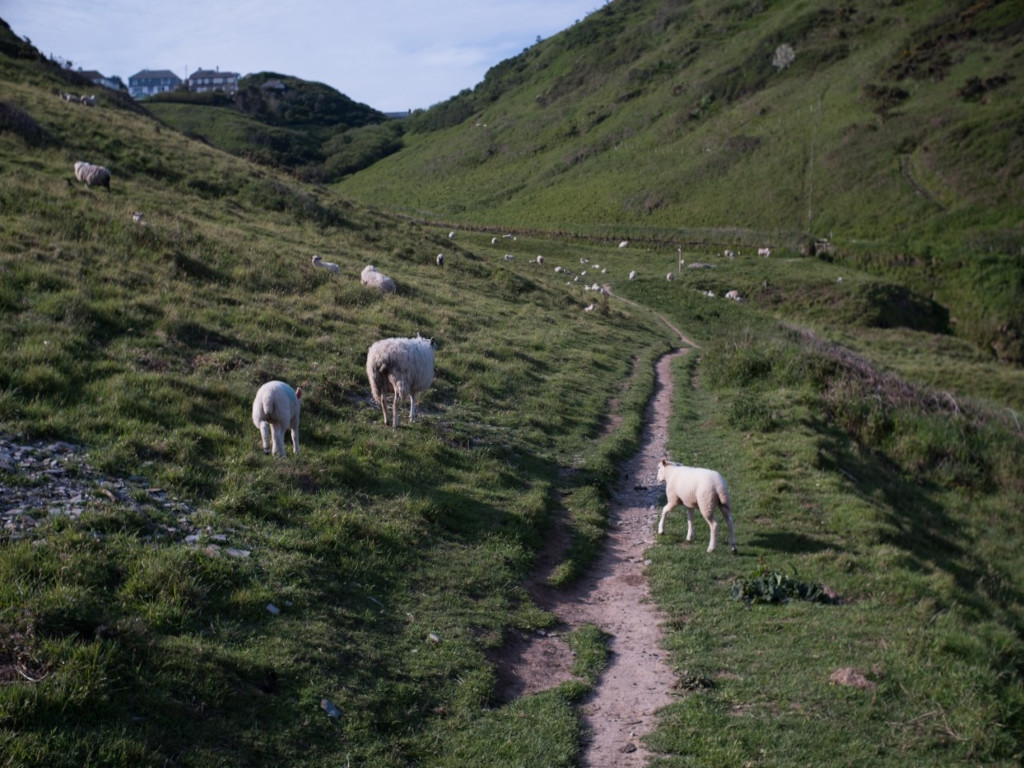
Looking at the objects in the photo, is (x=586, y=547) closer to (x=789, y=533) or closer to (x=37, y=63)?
(x=789, y=533)

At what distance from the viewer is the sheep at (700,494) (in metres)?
11.3

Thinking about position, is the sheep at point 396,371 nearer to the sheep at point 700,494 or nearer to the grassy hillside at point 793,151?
the sheep at point 700,494

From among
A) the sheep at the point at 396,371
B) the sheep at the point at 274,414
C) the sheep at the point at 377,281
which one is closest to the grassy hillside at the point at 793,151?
the sheep at the point at 377,281

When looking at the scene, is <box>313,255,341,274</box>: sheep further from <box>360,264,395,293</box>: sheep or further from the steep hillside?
the steep hillside

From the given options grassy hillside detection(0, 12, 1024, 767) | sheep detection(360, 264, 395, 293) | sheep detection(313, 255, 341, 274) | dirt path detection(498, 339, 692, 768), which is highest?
sheep detection(313, 255, 341, 274)

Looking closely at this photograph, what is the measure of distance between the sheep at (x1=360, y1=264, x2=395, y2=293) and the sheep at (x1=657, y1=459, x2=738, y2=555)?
48.4ft

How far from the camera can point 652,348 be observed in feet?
103

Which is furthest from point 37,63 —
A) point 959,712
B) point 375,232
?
point 959,712

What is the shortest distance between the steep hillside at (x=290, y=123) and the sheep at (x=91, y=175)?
74.6 m

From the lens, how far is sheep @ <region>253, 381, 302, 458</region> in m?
10.8

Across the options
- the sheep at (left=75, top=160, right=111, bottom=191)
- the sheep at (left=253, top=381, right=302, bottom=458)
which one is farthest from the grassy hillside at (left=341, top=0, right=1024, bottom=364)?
the sheep at (left=75, top=160, right=111, bottom=191)

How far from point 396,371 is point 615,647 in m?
7.01

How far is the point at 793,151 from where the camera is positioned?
3150 inches

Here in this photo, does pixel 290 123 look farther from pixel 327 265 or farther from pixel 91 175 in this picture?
pixel 327 265
